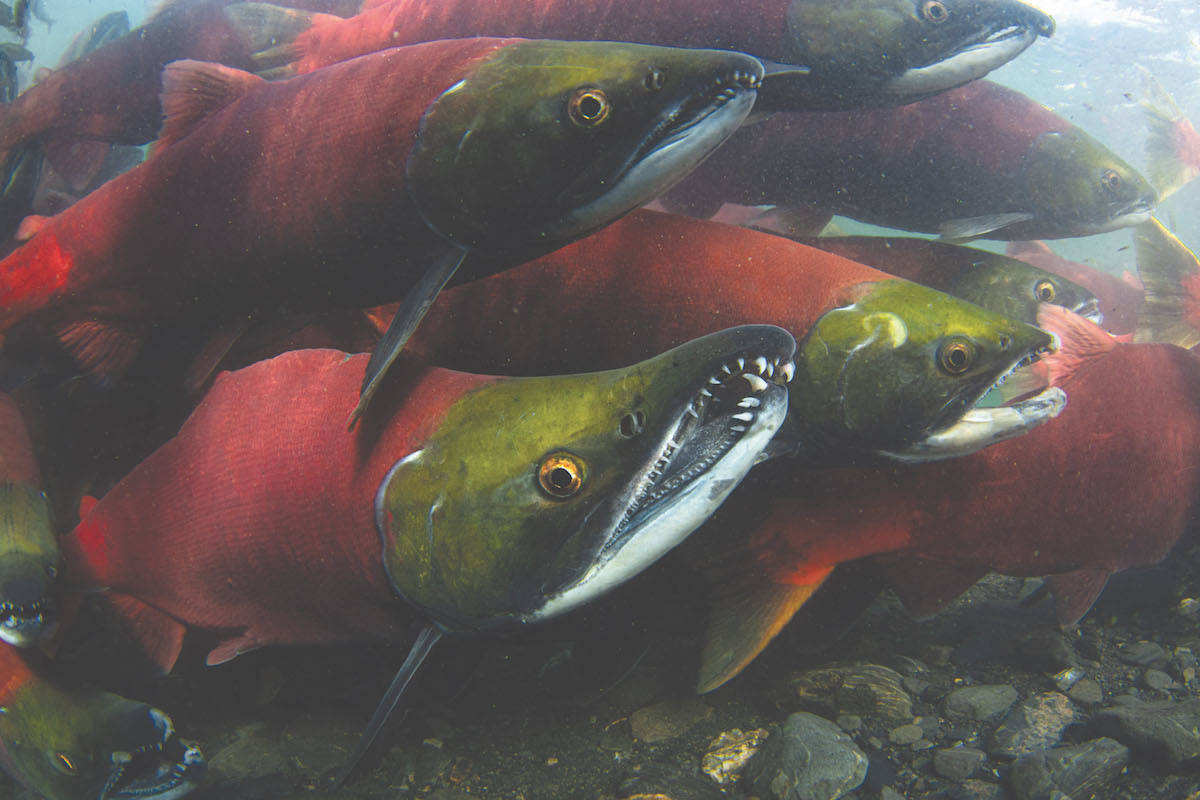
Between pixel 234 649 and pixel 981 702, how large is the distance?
3.08 m

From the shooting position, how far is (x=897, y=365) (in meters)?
2.41

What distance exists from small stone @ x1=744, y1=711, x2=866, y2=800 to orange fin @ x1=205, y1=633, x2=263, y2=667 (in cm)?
198

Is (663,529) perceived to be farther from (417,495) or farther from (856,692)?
(856,692)

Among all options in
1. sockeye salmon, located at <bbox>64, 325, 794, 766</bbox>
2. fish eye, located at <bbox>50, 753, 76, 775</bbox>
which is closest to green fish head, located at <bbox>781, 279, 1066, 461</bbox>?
sockeye salmon, located at <bbox>64, 325, 794, 766</bbox>

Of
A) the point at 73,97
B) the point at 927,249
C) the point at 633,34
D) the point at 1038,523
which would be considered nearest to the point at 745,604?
the point at 1038,523

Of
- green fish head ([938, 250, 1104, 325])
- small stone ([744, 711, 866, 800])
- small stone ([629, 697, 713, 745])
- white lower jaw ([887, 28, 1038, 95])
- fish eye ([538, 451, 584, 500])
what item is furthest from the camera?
green fish head ([938, 250, 1104, 325])

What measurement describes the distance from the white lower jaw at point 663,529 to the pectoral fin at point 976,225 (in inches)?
138

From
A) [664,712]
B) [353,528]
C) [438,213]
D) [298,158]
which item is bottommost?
[664,712]

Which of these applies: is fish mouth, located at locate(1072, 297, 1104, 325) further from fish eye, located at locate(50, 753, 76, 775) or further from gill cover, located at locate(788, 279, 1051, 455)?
fish eye, located at locate(50, 753, 76, 775)

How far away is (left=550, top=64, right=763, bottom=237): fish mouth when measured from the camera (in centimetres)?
206

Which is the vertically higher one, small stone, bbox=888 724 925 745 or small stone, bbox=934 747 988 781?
small stone, bbox=934 747 988 781

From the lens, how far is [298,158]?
7.84 feet

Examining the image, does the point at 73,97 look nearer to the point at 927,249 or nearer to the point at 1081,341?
the point at 927,249

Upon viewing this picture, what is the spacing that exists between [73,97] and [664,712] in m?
5.67
